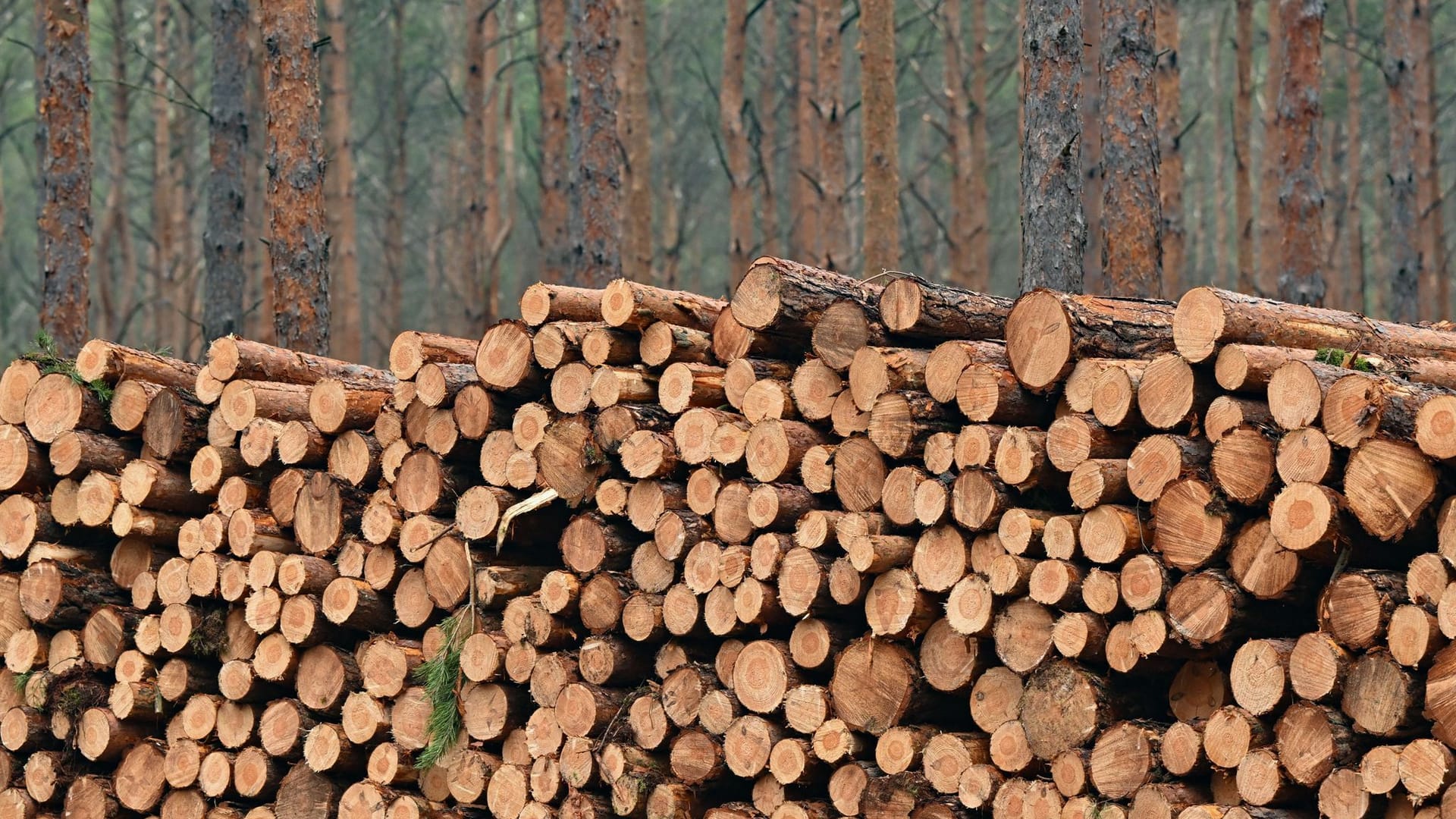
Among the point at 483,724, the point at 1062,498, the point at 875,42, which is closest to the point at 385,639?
the point at 483,724

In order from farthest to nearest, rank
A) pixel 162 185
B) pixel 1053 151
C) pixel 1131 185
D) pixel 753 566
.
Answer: pixel 162 185 < pixel 1131 185 < pixel 1053 151 < pixel 753 566

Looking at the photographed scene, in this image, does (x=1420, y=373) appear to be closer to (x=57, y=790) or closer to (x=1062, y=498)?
(x=1062, y=498)

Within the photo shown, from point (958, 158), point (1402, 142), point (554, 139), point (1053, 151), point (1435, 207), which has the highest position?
point (1053, 151)

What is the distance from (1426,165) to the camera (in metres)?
16.8

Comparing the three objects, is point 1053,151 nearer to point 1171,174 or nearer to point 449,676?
point 449,676

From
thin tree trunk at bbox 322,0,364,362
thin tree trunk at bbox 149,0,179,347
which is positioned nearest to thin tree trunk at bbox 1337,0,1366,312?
thin tree trunk at bbox 322,0,364,362

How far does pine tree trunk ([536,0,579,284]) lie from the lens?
513 inches

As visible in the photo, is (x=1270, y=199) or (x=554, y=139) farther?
(x=1270, y=199)

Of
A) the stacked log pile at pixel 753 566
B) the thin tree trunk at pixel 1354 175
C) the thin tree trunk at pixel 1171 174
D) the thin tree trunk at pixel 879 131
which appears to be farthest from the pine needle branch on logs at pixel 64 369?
the thin tree trunk at pixel 1354 175

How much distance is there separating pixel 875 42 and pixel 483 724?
7539mm

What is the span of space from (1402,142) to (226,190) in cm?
1127

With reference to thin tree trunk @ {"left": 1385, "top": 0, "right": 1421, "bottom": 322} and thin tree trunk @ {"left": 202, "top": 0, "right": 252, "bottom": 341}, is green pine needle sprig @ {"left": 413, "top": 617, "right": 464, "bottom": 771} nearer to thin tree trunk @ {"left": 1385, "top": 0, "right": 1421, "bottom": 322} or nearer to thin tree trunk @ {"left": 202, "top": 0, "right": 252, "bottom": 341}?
thin tree trunk @ {"left": 202, "top": 0, "right": 252, "bottom": 341}

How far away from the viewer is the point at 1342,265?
2436cm

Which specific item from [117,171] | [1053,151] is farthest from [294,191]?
[117,171]
